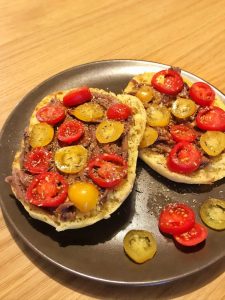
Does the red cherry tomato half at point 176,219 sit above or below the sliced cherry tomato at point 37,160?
below

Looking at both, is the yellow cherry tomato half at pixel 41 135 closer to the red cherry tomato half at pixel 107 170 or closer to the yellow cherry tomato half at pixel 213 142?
the red cherry tomato half at pixel 107 170

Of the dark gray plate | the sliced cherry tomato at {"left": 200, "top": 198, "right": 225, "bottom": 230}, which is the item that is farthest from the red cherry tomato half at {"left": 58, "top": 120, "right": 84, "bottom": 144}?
the sliced cherry tomato at {"left": 200, "top": 198, "right": 225, "bottom": 230}

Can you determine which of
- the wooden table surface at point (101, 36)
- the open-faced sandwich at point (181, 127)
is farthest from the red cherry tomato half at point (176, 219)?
the wooden table surface at point (101, 36)

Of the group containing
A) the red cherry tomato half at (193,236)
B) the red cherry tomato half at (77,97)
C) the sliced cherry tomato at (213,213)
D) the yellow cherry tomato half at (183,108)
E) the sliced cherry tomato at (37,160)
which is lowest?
the sliced cherry tomato at (213,213)

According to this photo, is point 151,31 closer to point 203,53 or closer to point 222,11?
point 203,53

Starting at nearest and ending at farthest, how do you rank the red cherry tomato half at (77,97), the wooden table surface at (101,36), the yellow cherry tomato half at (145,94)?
1. the red cherry tomato half at (77,97)
2. the yellow cherry tomato half at (145,94)
3. the wooden table surface at (101,36)

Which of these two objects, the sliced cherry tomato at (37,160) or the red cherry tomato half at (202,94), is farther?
the red cherry tomato half at (202,94)

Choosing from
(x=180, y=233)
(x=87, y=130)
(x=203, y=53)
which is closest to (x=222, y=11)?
(x=203, y=53)
